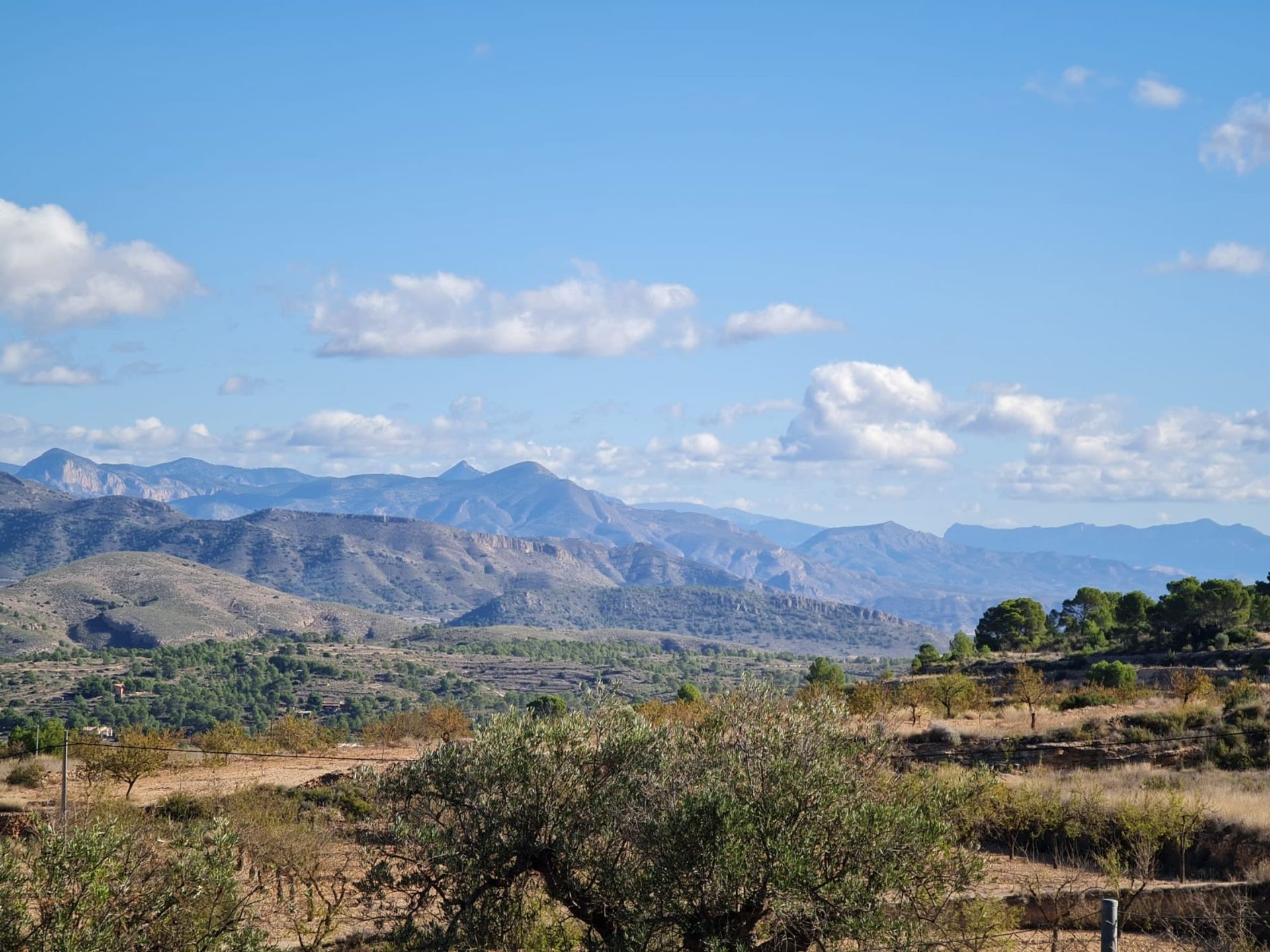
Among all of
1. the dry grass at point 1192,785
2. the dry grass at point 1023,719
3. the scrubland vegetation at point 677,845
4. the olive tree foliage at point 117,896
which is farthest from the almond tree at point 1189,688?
the olive tree foliage at point 117,896

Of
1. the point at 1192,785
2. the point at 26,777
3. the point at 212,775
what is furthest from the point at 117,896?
the point at 212,775

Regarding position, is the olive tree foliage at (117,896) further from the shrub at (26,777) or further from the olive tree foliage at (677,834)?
the shrub at (26,777)

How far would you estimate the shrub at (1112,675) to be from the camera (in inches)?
2215

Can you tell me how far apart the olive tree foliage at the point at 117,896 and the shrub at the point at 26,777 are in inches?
1031

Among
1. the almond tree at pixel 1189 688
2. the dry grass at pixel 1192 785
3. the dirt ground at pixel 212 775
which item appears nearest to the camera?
the dry grass at pixel 1192 785

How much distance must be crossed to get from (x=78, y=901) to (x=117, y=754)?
26658 mm

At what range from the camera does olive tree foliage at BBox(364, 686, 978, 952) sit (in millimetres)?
13125

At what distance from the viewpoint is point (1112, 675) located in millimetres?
58938

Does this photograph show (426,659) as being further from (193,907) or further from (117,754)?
(193,907)

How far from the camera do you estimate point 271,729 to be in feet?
177

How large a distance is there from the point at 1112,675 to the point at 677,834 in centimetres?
5233

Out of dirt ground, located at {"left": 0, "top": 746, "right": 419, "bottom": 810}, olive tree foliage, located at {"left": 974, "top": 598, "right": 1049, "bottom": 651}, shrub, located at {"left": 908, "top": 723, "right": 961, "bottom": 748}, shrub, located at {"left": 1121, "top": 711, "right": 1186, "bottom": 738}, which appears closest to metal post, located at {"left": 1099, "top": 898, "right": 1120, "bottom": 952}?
dirt ground, located at {"left": 0, "top": 746, "right": 419, "bottom": 810}

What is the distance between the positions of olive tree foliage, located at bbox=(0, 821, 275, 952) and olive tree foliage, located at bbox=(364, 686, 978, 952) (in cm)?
244

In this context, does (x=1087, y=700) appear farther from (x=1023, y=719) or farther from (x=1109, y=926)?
(x=1109, y=926)
